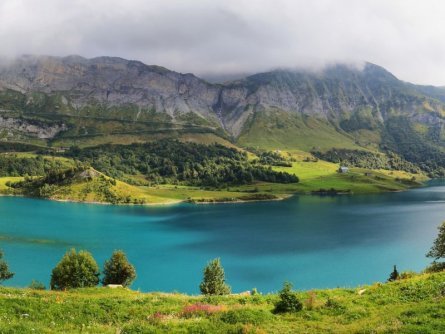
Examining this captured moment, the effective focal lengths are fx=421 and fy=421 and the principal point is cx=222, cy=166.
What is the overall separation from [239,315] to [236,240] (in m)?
105

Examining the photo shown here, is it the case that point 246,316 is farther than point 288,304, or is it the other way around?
point 288,304

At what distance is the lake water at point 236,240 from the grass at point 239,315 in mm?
51817

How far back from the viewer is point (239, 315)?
2117cm

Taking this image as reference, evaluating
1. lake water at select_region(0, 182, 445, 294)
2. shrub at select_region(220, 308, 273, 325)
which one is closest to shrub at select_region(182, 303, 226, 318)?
shrub at select_region(220, 308, 273, 325)

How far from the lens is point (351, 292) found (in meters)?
30.5

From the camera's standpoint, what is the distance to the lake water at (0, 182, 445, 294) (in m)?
85.4

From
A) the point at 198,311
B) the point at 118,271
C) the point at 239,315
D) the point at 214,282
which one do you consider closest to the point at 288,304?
the point at 239,315

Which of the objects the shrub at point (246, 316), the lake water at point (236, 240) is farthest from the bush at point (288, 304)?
the lake water at point (236, 240)

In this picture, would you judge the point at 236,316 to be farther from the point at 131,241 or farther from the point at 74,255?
the point at 131,241

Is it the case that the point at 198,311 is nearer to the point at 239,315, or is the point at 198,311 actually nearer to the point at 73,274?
the point at 239,315

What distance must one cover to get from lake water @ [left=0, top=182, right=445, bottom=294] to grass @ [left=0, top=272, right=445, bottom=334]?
51817 mm

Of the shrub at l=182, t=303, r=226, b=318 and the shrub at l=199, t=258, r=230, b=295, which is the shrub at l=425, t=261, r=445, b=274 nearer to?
the shrub at l=182, t=303, r=226, b=318

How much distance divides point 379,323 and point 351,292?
1143 cm

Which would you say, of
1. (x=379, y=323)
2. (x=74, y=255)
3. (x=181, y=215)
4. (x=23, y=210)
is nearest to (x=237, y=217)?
(x=181, y=215)
